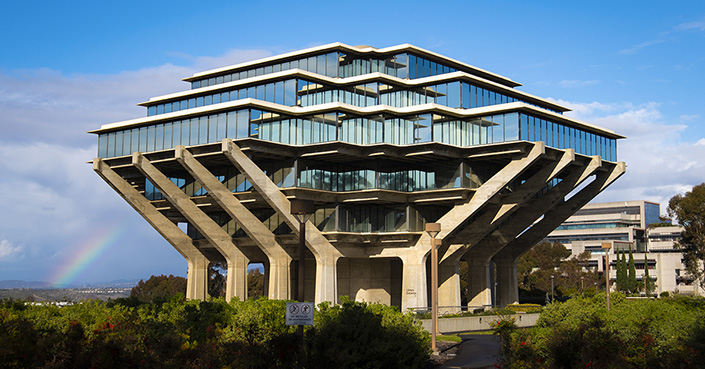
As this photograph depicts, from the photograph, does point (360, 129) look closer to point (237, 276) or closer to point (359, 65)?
point (359, 65)

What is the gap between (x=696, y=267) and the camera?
95.1 m

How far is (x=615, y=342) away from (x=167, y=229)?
50.9 meters

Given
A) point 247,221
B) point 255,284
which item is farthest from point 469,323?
point 255,284

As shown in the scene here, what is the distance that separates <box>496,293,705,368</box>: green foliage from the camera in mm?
19984

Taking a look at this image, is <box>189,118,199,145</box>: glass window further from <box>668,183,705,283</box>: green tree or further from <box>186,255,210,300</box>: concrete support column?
<box>668,183,705,283</box>: green tree

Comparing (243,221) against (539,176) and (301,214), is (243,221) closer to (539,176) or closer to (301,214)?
(539,176)

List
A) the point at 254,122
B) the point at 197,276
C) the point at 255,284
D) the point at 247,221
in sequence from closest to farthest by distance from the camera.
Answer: the point at 254,122
the point at 247,221
the point at 197,276
the point at 255,284

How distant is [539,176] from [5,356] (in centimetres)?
4798

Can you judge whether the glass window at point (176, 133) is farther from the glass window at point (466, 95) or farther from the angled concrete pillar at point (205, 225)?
the glass window at point (466, 95)

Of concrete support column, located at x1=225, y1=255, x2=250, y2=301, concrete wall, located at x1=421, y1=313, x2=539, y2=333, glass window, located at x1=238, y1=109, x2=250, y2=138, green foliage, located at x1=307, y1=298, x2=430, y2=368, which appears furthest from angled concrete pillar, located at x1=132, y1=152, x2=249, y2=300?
green foliage, located at x1=307, y1=298, x2=430, y2=368

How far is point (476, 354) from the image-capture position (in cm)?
3488

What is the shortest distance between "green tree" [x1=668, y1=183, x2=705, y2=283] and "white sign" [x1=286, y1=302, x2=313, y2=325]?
8346cm

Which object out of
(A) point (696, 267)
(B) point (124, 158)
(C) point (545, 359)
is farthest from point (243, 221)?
(A) point (696, 267)

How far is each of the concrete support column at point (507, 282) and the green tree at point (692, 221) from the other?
3068cm
